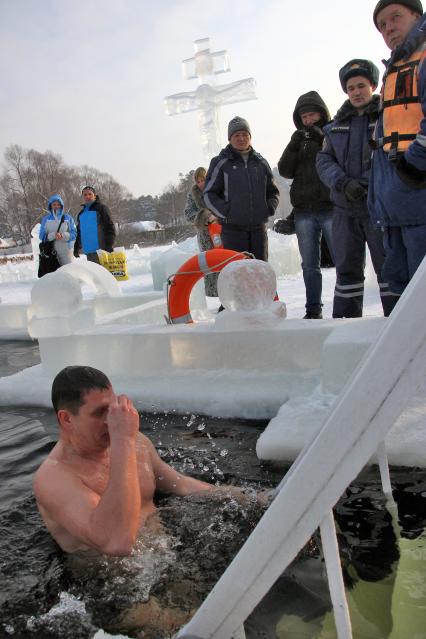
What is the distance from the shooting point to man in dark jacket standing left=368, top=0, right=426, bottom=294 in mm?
3199

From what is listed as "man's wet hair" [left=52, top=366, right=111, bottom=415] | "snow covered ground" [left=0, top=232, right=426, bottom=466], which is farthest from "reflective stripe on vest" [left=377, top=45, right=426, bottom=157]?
"man's wet hair" [left=52, top=366, right=111, bottom=415]

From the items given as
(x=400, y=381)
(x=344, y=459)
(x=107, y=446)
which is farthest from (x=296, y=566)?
(x=400, y=381)

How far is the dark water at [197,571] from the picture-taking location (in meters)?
1.75

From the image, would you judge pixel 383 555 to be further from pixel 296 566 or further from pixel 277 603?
pixel 277 603

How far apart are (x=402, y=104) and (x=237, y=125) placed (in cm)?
227

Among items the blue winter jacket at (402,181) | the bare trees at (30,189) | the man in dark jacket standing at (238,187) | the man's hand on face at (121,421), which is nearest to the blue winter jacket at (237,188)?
the man in dark jacket standing at (238,187)

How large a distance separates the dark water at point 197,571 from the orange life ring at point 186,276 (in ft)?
6.11

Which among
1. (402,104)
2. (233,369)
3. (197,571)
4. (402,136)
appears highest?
(402,104)

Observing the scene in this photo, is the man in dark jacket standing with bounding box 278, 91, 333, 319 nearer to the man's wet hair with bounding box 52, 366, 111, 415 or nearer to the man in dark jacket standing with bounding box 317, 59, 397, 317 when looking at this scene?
the man in dark jacket standing with bounding box 317, 59, 397, 317

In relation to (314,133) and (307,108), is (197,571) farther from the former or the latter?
(307,108)

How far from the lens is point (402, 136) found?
10.8 feet

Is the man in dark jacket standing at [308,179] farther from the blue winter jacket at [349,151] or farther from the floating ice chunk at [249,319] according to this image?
the floating ice chunk at [249,319]

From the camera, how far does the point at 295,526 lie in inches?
47.1

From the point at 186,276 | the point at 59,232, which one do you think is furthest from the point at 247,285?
the point at 59,232
